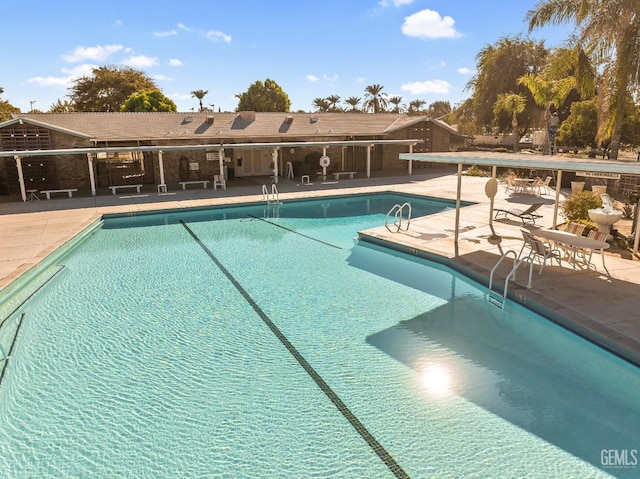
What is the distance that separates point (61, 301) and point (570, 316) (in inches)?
362

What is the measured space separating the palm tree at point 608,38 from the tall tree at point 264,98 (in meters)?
41.1

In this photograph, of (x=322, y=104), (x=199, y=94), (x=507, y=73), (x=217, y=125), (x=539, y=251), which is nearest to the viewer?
(x=539, y=251)

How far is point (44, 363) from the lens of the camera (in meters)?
6.45

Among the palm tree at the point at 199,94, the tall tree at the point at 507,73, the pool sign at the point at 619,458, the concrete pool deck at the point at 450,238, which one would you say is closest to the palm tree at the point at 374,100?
the palm tree at the point at 199,94

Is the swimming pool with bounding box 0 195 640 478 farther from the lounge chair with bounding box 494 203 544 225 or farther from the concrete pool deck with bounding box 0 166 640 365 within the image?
the lounge chair with bounding box 494 203 544 225

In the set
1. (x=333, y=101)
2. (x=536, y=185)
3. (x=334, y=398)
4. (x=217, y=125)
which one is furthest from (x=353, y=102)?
(x=334, y=398)

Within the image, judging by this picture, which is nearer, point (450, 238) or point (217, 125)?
point (450, 238)

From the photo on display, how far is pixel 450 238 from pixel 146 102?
37.9m

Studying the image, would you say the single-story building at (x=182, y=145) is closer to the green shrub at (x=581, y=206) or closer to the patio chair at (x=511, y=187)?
the patio chair at (x=511, y=187)

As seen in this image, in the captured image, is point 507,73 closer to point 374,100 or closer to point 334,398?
point 374,100

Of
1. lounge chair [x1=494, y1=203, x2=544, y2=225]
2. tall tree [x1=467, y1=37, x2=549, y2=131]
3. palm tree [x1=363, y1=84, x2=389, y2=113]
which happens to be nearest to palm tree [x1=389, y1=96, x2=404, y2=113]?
palm tree [x1=363, y1=84, x2=389, y2=113]

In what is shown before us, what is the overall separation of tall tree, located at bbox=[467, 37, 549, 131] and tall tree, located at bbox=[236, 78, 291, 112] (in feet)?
85.8

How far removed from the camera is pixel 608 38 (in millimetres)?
14906

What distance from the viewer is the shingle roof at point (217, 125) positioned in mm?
21633
